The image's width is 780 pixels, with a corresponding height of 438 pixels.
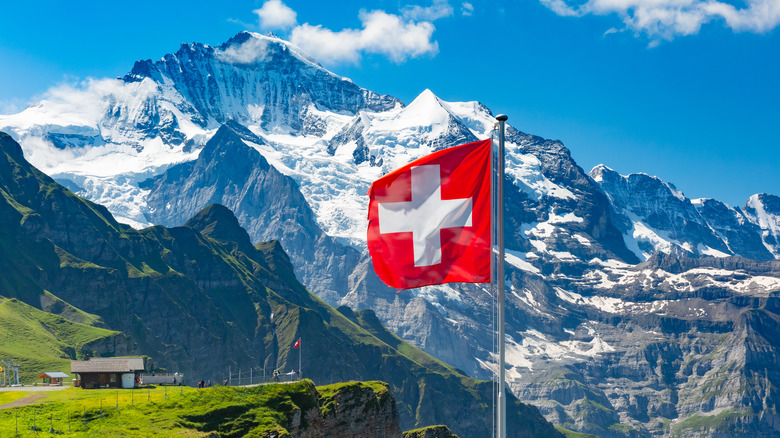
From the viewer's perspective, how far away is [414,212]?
4869cm

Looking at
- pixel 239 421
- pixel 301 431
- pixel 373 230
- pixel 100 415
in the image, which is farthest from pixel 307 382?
pixel 373 230

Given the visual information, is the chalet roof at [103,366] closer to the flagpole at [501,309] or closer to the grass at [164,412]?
the grass at [164,412]

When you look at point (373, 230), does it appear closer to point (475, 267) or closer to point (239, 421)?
point (475, 267)

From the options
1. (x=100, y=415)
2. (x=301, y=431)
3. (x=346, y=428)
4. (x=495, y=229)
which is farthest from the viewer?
(x=346, y=428)

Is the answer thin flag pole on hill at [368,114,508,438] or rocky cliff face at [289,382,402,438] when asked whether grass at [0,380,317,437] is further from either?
thin flag pole on hill at [368,114,508,438]

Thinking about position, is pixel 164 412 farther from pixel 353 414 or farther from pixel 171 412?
pixel 353 414

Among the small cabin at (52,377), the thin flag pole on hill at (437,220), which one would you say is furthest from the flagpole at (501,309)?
the small cabin at (52,377)

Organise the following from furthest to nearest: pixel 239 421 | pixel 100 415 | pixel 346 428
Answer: pixel 346 428
pixel 239 421
pixel 100 415

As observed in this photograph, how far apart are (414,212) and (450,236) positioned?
2.40m

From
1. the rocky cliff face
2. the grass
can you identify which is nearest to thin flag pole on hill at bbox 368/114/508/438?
the grass

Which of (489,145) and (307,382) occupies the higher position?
(489,145)

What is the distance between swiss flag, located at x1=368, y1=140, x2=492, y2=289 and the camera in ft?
155

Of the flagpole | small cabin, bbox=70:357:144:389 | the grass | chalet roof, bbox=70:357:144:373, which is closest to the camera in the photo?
the flagpole

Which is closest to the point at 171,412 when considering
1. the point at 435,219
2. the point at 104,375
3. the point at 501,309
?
the point at 104,375
